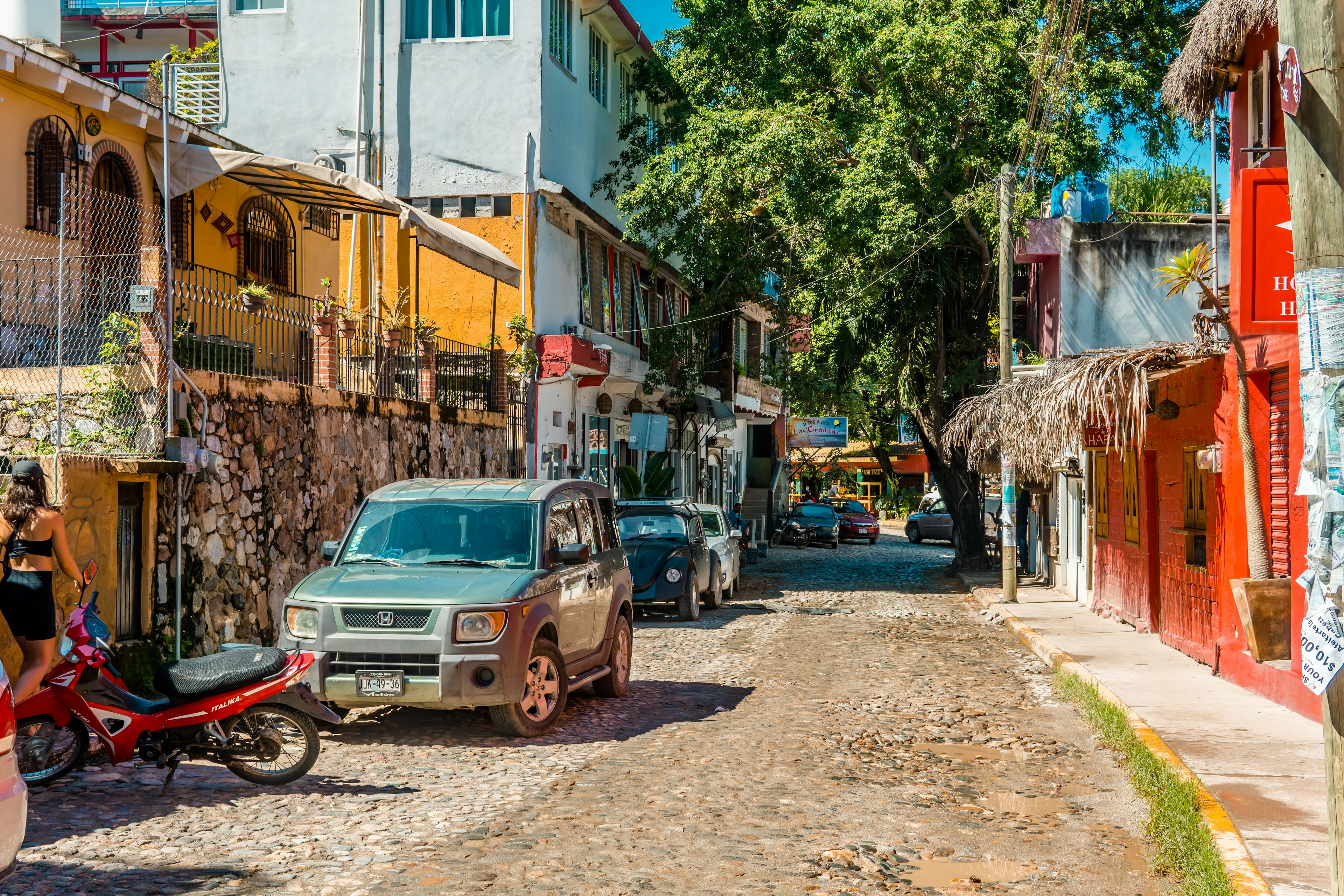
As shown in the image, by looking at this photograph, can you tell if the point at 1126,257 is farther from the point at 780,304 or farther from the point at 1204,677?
the point at 1204,677

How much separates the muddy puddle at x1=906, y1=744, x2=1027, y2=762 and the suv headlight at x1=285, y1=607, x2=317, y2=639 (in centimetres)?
430

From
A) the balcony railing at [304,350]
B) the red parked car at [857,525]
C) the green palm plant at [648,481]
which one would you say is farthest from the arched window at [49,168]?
the red parked car at [857,525]

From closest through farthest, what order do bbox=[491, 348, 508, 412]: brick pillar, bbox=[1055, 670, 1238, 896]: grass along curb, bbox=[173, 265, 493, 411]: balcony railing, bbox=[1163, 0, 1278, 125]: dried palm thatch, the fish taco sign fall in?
1. bbox=[1055, 670, 1238, 896]: grass along curb
2. bbox=[1163, 0, 1278, 125]: dried palm thatch
3. bbox=[173, 265, 493, 411]: balcony railing
4. bbox=[491, 348, 508, 412]: brick pillar
5. the fish taco sign

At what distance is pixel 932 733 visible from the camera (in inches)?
389

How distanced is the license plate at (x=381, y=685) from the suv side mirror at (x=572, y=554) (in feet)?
5.09

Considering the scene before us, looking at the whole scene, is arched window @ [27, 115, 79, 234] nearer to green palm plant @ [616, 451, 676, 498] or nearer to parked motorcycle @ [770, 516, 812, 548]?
green palm plant @ [616, 451, 676, 498]

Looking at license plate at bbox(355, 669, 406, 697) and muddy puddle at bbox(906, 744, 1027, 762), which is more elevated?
license plate at bbox(355, 669, 406, 697)

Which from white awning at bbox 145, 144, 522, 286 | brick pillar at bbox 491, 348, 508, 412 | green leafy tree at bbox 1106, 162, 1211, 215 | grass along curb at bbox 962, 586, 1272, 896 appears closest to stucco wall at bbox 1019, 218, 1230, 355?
green leafy tree at bbox 1106, 162, 1211, 215

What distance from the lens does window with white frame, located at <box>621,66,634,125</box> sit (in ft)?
98.4

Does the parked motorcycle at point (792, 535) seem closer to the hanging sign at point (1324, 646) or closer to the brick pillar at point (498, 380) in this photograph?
the brick pillar at point (498, 380)

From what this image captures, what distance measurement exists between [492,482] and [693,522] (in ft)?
30.5

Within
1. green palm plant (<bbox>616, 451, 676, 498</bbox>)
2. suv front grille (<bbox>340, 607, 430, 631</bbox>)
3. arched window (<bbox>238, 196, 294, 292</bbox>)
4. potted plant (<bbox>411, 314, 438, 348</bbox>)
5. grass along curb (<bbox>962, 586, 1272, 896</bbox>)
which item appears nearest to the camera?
grass along curb (<bbox>962, 586, 1272, 896</bbox>)

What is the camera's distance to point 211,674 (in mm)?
7582

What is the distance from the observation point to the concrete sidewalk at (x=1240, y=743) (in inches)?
242
